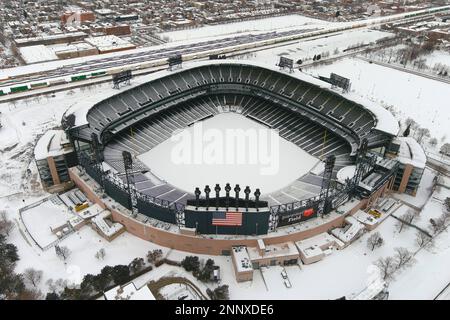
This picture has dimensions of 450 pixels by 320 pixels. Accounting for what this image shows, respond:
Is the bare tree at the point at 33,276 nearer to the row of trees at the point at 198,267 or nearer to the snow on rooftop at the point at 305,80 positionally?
the row of trees at the point at 198,267

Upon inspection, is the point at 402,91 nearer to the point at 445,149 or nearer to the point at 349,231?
the point at 445,149

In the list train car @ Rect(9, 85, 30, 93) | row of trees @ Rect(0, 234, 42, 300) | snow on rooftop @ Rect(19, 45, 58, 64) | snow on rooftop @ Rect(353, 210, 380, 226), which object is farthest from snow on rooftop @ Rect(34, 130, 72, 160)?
snow on rooftop @ Rect(19, 45, 58, 64)

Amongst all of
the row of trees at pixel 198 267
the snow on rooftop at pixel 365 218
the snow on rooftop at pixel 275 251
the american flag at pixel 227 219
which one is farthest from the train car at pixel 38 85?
the snow on rooftop at pixel 365 218

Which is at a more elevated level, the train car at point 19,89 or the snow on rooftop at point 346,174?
the snow on rooftop at point 346,174

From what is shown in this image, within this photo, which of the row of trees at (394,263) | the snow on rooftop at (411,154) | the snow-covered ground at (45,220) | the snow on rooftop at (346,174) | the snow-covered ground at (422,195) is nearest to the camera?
the row of trees at (394,263)

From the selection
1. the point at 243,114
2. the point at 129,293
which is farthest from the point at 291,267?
the point at 243,114

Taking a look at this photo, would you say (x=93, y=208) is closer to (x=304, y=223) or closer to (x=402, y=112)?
(x=304, y=223)
